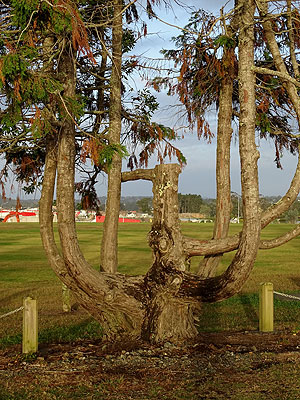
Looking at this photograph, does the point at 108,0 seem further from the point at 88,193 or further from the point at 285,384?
the point at 285,384

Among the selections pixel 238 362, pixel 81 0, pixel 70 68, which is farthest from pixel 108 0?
pixel 238 362

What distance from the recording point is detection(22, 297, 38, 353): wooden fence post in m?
7.32

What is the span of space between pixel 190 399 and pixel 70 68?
5.59m

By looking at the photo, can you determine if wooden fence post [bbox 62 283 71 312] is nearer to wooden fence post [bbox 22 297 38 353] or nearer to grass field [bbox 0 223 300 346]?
grass field [bbox 0 223 300 346]

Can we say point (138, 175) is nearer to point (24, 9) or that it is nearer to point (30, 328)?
point (30, 328)

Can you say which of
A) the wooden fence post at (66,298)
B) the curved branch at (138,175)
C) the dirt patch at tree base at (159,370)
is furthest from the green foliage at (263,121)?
the wooden fence post at (66,298)

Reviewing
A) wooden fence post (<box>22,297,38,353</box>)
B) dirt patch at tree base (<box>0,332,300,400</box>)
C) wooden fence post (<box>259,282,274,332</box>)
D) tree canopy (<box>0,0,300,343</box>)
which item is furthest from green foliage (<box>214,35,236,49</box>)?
wooden fence post (<box>22,297,38,353</box>)

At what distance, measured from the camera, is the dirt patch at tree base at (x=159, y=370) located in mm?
5430

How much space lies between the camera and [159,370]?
624cm

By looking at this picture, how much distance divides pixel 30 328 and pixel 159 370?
217 centimetres

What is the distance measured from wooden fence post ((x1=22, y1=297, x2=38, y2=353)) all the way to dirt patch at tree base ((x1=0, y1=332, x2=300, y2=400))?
0.17 meters

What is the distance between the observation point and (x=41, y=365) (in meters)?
6.59

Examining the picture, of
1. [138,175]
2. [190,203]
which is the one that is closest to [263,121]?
[138,175]

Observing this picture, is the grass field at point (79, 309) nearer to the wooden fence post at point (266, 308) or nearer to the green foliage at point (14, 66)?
the wooden fence post at point (266, 308)
